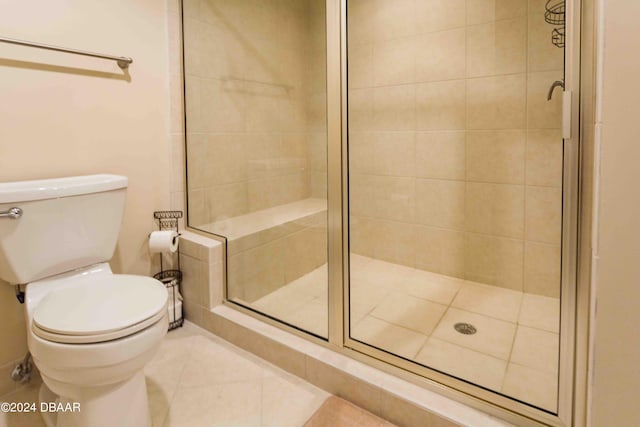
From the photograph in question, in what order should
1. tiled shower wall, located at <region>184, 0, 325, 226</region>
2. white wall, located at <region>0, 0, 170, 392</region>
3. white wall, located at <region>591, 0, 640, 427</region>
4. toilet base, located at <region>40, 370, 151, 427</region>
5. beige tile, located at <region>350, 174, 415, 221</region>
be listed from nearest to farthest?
white wall, located at <region>591, 0, 640, 427</region>
toilet base, located at <region>40, 370, 151, 427</region>
white wall, located at <region>0, 0, 170, 392</region>
tiled shower wall, located at <region>184, 0, 325, 226</region>
beige tile, located at <region>350, 174, 415, 221</region>

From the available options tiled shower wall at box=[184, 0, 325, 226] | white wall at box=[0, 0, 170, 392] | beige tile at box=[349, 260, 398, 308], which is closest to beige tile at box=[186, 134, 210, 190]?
tiled shower wall at box=[184, 0, 325, 226]

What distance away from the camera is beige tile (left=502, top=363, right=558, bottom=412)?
1129 millimetres

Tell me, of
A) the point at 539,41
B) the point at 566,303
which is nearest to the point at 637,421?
the point at 566,303

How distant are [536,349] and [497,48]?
1.56m

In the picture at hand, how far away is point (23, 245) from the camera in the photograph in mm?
1299

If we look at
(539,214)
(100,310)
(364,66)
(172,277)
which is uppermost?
(364,66)

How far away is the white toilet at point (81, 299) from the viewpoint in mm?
1044

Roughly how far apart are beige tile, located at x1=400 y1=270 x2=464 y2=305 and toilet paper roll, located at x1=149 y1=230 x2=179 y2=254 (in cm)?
132

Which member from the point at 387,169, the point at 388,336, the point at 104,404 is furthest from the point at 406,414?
the point at 387,169

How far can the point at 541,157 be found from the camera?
1966 millimetres

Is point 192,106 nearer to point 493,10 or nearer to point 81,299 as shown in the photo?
point 81,299

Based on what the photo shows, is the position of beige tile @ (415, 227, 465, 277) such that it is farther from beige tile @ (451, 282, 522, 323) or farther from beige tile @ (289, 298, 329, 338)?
beige tile @ (289, 298, 329, 338)

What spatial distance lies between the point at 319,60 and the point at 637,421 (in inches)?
59.1

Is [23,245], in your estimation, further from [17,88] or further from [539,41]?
[539,41]
